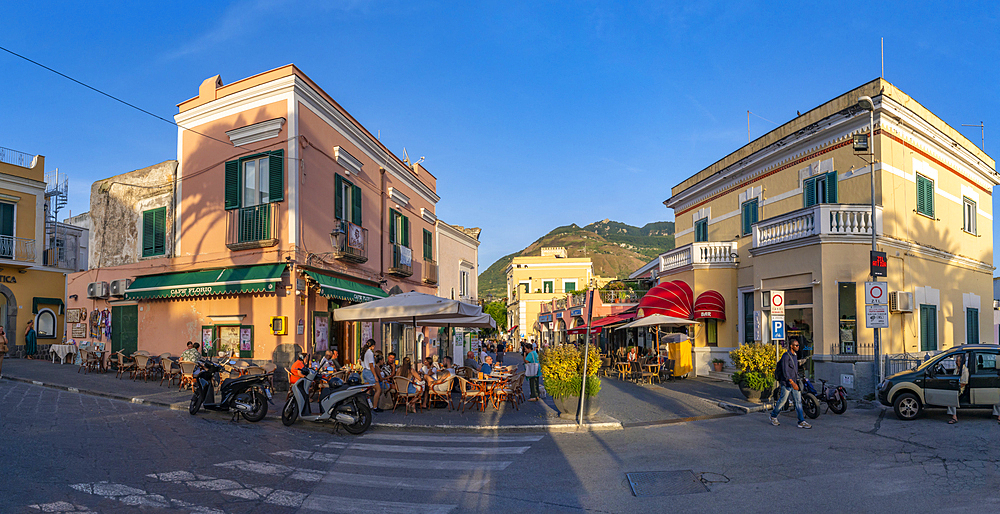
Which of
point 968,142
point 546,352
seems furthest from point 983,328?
point 546,352

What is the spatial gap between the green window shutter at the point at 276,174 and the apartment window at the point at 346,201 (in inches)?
90.0

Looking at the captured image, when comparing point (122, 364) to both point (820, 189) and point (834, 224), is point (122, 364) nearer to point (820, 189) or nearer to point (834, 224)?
point (834, 224)

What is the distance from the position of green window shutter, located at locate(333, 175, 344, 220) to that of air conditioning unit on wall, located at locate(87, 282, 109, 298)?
7.57 m

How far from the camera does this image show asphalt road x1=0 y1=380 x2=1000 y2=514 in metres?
5.77

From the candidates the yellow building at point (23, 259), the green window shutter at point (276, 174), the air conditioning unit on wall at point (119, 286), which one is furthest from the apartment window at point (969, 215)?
the yellow building at point (23, 259)

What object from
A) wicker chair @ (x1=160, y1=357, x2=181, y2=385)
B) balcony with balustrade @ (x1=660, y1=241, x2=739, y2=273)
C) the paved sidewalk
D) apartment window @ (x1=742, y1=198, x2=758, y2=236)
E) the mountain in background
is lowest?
the paved sidewalk

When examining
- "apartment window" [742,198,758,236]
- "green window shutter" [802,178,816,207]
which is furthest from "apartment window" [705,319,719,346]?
"green window shutter" [802,178,816,207]

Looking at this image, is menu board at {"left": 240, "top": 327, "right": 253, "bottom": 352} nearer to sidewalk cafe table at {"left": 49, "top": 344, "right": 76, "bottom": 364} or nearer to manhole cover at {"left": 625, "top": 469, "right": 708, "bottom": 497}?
sidewalk cafe table at {"left": 49, "top": 344, "right": 76, "bottom": 364}

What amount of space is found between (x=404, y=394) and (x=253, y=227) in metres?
6.51

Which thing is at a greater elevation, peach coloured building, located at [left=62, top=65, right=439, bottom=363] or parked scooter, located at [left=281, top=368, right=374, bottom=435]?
peach coloured building, located at [left=62, top=65, right=439, bottom=363]

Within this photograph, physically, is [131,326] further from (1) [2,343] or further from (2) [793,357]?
(2) [793,357]

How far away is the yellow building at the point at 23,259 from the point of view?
75.3 feet

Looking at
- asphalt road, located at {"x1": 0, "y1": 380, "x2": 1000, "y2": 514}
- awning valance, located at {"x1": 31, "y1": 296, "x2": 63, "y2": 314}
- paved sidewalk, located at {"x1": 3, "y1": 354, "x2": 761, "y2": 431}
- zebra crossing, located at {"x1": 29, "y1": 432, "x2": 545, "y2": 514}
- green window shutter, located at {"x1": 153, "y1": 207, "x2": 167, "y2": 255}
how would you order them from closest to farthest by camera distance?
zebra crossing, located at {"x1": 29, "y1": 432, "x2": 545, "y2": 514} < asphalt road, located at {"x1": 0, "y1": 380, "x2": 1000, "y2": 514} < paved sidewalk, located at {"x1": 3, "y1": 354, "x2": 761, "y2": 431} < green window shutter, located at {"x1": 153, "y1": 207, "x2": 167, "y2": 255} < awning valance, located at {"x1": 31, "y1": 296, "x2": 63, "y2": 314}

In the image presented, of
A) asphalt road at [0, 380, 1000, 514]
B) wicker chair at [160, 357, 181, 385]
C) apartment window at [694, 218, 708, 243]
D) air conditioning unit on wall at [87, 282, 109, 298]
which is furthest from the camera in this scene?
apartment window at [694, 218, 708, 243]
